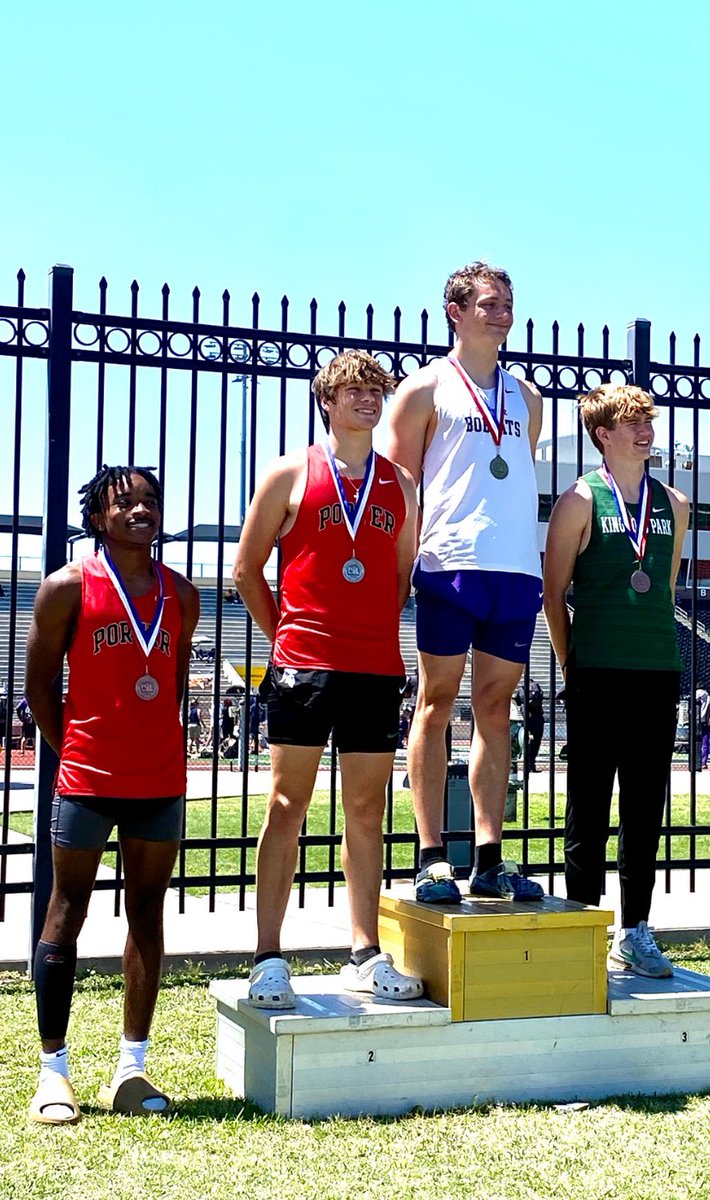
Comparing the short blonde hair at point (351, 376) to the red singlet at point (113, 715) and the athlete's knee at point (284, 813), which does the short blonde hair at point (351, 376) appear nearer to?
the red singlet at point (113, 715)

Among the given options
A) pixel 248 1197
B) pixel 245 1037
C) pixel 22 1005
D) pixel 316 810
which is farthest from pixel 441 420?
pixel 316 810

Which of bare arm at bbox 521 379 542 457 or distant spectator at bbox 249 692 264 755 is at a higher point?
bare arm at bbox 521 379 542 457

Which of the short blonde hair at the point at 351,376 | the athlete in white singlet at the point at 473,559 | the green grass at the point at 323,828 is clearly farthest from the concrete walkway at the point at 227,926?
the short blonde hair at the point at 351,376

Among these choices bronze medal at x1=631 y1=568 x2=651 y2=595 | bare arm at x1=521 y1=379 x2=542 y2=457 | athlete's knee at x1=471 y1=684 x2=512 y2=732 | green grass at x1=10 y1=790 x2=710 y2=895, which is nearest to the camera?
athlete's knee at x1=471 y1=684 x2=512 y2=732

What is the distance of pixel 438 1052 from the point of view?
4191mm

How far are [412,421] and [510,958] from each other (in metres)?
1.83

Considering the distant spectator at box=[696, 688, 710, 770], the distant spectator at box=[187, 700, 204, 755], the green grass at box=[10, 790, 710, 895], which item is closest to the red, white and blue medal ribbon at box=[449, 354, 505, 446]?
the green grass at box=[10, 790, 710, 895]

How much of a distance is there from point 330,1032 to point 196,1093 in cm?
63

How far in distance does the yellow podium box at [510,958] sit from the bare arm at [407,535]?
1.07 metres

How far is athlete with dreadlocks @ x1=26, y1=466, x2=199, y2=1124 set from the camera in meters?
4.00

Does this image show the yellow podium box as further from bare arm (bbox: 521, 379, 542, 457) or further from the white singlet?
bare arm (bbox: 521, 379, 542, 457)

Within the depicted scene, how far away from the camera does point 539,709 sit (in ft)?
55.4

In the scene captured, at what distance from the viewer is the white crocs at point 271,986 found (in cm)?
414

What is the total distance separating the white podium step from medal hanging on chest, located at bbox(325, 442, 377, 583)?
4.45 ft
